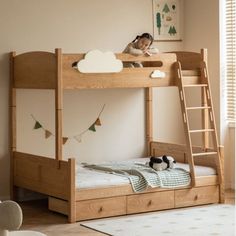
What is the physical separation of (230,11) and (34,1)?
1.81m

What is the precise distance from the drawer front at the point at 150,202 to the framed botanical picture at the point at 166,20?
5.60 feet

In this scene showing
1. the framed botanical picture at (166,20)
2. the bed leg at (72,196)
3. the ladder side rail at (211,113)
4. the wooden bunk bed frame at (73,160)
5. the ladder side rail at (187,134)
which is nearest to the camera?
the bed leg at (72,196)

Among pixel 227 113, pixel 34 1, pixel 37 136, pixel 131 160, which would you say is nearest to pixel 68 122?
pixel 37 136

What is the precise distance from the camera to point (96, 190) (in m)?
4.59

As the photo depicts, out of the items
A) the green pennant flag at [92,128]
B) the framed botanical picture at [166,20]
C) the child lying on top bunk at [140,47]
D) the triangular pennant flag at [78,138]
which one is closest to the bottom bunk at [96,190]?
the triangular pennant flag at [78,138]

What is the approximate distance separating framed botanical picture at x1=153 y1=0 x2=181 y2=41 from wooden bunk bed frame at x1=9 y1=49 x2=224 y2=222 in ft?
1.56

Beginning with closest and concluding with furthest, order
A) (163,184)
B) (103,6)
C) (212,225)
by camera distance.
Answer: (212,225)
(163,184)
(103,6)

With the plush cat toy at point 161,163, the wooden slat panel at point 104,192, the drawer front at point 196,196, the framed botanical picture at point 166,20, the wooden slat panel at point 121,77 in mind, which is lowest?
the drawer front at point 196,196

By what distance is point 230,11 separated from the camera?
5.73 meters

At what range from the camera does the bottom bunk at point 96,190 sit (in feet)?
14.9

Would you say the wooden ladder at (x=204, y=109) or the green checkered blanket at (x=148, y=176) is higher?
the wooden ladder at (x=204, y=109)

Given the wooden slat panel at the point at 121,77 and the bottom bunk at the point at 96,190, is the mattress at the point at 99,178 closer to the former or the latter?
the bottom bunk at the point at 96,190

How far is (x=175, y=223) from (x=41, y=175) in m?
1.15

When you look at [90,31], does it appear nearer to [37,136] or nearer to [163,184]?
[37,136]
